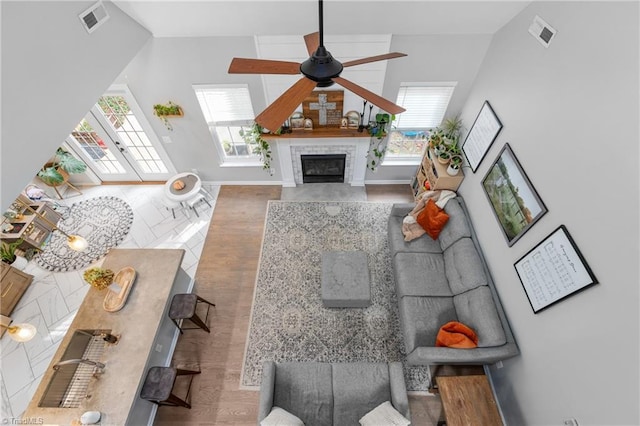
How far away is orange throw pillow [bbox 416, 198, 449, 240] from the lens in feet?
13.0

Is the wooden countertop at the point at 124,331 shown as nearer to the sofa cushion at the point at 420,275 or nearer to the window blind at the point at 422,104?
the sofa cushion at the point at 420,275

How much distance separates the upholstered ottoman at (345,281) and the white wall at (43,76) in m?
3.18

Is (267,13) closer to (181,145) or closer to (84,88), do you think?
(84,88)

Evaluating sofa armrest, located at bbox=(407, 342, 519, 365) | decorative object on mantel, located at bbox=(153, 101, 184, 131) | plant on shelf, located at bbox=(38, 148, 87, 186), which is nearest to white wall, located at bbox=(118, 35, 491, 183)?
decorative object on mantel, located at bbox=(153, 101, 184, 131)

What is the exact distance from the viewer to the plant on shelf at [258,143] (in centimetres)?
458

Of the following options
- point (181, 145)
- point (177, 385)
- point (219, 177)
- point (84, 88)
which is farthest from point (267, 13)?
point (177, 385)

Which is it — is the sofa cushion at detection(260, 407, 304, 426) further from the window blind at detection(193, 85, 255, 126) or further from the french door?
the french door

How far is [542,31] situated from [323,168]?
348cm

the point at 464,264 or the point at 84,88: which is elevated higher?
the point at 84,88

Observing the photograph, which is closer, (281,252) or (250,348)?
(250,348)

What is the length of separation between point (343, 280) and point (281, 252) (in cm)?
127

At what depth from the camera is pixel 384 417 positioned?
2635mm

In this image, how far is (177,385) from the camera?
3.43 m

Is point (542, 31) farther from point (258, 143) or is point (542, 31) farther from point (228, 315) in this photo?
point (228, 315)
